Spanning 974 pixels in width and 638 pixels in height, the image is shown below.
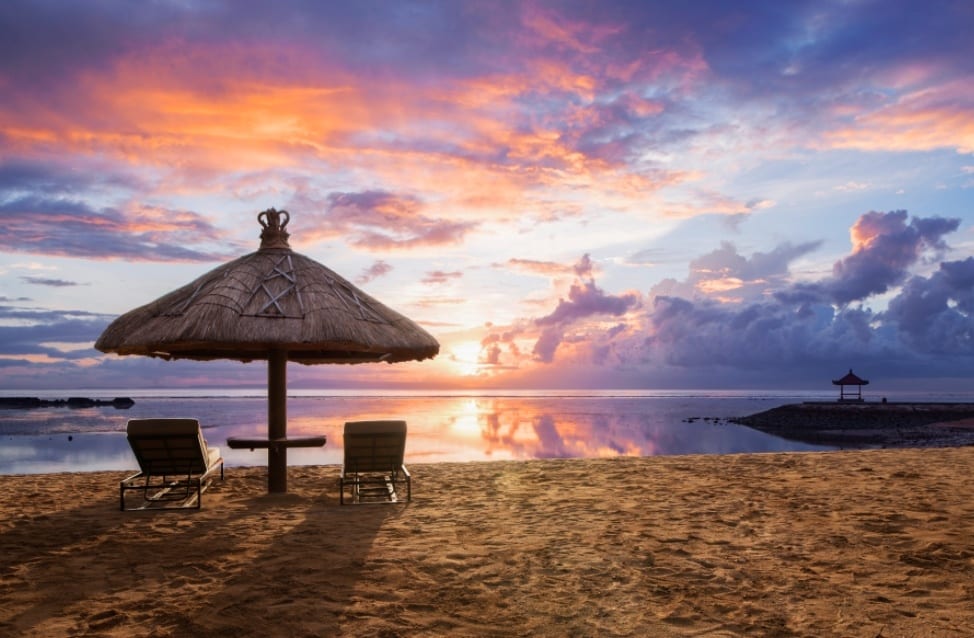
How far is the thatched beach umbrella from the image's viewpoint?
749 centimetres

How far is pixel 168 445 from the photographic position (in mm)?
7562

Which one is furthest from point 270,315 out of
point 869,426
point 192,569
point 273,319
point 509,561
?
point 869,426

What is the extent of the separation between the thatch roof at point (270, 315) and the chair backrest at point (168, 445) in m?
0.88

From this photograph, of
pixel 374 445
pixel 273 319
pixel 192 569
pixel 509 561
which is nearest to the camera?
pixel 192 569

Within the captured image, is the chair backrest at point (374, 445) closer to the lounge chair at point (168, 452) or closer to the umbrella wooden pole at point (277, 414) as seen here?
the umbrella wooden pole at point (277, 414)

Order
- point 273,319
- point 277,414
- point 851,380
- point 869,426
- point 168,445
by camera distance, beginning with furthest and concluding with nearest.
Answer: point 851,380 < point 869,426 < point 277,414 < point 273,319 < point 168,445

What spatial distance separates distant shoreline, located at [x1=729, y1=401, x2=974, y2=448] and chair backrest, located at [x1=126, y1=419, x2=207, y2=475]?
27265 millimetres

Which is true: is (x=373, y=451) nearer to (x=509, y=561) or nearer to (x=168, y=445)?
(x=168, y=445)

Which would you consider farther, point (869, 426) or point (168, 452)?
point (869, 426)

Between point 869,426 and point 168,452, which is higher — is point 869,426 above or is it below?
below

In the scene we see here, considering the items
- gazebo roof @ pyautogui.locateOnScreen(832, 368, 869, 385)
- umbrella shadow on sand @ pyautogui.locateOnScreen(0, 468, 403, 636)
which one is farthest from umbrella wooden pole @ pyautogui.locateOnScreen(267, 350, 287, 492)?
gazebo roof @ pyautogui.locateOnScreen(832, 368, 869, 385)

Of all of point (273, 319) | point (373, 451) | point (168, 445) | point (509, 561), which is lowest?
point (509, 561)

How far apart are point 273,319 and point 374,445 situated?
1.85 meters

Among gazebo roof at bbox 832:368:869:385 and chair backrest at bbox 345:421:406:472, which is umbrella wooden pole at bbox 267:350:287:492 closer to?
chair backrest at bbox 345:421:406:472
